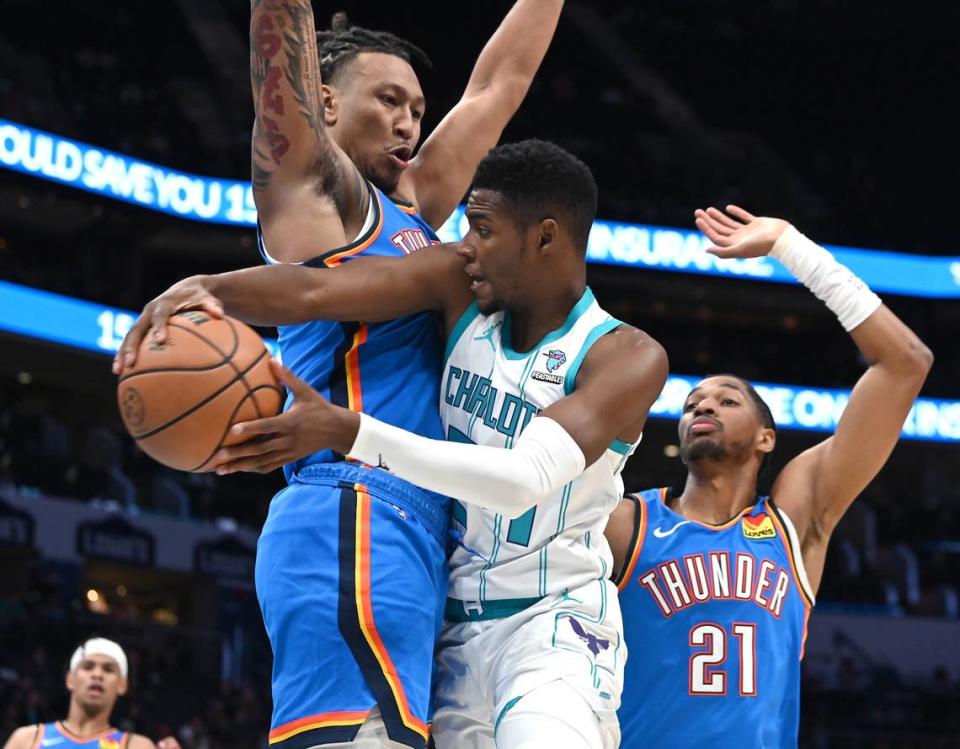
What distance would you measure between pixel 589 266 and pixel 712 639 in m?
14.2

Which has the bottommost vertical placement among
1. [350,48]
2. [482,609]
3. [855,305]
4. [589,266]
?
[482,609]

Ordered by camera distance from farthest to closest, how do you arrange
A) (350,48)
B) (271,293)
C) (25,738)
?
1. (25,738)
2. (350,48)
3. (271,293)

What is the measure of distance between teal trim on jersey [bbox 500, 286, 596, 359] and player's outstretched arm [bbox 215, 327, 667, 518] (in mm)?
179

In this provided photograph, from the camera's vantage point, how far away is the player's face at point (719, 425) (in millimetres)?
4648

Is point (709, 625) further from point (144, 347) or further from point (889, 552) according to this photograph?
point (889, 552)

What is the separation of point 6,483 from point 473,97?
44.0ft

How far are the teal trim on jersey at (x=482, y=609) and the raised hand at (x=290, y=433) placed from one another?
0.64 m

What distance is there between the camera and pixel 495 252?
3168 mm

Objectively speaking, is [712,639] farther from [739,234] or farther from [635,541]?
[739,234]

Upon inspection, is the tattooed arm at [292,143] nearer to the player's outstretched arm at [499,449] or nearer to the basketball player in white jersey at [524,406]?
the basketball player in white jersey at [524,406]

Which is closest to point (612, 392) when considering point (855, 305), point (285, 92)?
point (285, 92)

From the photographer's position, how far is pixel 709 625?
436cm

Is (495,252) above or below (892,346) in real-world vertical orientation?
below

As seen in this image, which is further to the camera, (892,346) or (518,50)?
(892,346)
